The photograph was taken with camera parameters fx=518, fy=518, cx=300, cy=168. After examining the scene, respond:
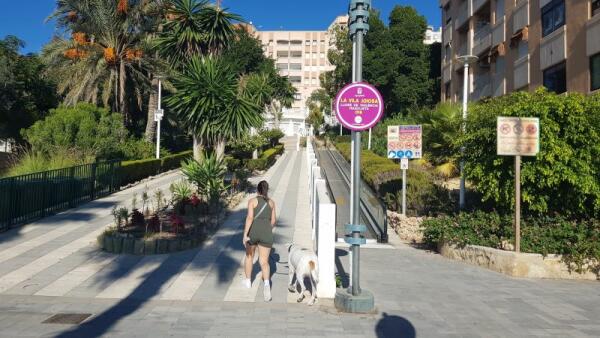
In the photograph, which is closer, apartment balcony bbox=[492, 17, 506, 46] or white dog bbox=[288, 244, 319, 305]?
white dog bbox=[288, 244, 319, 305]

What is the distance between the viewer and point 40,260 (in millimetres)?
9680

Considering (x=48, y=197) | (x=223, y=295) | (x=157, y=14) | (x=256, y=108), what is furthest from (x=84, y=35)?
(x=223, y=295)

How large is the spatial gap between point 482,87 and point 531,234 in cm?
2277

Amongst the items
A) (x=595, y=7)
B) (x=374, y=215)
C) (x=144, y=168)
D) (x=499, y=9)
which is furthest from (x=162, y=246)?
(x=499, y=9)

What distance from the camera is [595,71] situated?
18.9 metres

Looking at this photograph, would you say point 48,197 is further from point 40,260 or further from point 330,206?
point 330,206

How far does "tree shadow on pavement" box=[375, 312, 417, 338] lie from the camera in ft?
19.8

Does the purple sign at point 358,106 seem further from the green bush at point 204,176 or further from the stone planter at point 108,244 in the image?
the green bush at point 204,176

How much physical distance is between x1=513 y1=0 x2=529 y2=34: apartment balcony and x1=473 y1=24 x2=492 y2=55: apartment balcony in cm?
373

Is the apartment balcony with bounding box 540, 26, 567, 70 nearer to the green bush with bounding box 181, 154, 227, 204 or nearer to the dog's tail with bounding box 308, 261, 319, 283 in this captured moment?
the green bush with bounding box 181, 154, 227, 204

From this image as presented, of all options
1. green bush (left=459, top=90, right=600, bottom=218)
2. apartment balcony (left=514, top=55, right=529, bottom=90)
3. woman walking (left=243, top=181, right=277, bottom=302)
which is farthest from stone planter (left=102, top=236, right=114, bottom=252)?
apartment balcony (left=514, top=55, right=529, bottom=90)

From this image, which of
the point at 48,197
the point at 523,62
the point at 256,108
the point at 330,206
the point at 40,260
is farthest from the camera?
the point at 523,62

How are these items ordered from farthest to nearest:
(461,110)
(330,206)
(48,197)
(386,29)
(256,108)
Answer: (386,29), (256,108), (461,110), (48,197), (330,206)

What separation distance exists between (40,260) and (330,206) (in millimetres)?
5776
